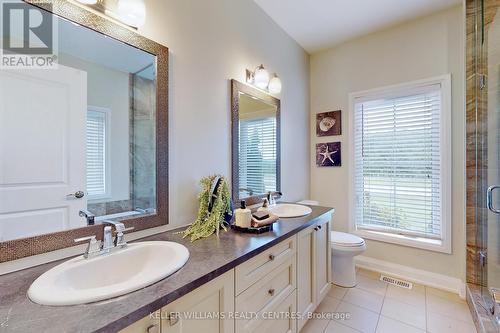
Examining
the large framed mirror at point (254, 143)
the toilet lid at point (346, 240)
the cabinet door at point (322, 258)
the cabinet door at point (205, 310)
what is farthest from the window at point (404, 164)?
the cabinet door at point (205, 310)

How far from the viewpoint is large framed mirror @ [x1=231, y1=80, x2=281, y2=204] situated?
1.87 meters

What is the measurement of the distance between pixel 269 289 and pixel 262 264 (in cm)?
18

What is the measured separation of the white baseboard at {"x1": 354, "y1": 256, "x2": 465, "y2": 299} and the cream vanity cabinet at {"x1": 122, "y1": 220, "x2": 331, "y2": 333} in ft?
3.16

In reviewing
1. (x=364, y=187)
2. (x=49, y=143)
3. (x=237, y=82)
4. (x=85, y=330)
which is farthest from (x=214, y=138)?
(x=364, y=187)

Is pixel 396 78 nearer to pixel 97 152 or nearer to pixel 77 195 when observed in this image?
pixel 97 152

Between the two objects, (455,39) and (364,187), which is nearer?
(455,39)

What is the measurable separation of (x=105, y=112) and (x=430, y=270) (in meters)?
3.06

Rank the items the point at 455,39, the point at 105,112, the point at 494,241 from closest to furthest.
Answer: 1. the point at 105,112
2. the point at 494,241
3. the point at 455,39

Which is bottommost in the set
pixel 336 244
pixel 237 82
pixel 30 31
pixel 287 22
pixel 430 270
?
pixel 430 270

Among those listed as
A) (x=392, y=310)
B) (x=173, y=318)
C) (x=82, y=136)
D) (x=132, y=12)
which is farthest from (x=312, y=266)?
(x=132, y=12)

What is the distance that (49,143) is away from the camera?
956 millimetres

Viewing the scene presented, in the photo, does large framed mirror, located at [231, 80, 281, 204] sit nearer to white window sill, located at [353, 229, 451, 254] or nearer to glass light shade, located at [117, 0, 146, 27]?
glass light shade, located at [117, 0, 146, 27]

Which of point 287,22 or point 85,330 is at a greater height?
point 287,22

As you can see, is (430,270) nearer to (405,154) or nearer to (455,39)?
(405,154)
